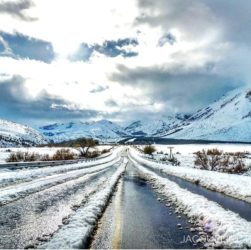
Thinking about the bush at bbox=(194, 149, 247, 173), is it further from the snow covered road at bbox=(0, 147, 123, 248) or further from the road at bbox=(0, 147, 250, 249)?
the snow covered road at bbox=(0, 147, 123, 248)

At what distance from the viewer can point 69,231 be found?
408 inches

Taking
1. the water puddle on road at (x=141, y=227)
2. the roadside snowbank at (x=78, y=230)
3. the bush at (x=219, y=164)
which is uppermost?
the bush at (x=219, y=164)

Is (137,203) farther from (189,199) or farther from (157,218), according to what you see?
(157,218)

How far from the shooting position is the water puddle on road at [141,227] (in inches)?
375

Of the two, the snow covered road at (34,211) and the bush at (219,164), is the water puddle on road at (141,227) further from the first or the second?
the bush at (219,164)

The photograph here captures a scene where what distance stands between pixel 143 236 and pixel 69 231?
2.06 m

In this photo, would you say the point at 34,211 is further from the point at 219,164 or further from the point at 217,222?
the point at 219,164

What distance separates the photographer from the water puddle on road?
375 inches

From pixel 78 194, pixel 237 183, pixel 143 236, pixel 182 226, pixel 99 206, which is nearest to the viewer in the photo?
pixel 143 236

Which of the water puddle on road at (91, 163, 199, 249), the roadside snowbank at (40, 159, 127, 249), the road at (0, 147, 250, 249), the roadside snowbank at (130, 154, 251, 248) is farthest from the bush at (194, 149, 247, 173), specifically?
the roadside snowbank at (40, 159, 127, 249)

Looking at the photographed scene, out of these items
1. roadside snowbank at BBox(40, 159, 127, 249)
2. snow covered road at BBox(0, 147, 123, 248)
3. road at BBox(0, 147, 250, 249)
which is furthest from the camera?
snow covered road at BBox(0, 147, 123, 248)

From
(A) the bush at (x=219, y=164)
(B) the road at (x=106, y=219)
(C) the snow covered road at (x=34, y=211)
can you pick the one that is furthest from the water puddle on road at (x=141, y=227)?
Answer: (A) the bush at (x=219, y=164)

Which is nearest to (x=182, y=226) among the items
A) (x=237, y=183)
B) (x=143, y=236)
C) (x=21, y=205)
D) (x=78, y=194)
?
(x=143, y=236)

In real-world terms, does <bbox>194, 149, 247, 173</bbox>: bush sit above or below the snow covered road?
above
